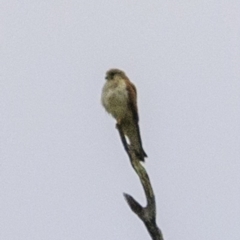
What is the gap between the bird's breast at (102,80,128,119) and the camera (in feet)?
42.6

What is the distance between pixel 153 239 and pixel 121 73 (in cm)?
409

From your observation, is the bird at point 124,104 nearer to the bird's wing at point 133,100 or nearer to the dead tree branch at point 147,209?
the bird's wing at point 133,100

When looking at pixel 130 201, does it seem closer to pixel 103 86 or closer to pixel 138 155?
pixel 138 155

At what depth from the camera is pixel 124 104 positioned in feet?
42.6

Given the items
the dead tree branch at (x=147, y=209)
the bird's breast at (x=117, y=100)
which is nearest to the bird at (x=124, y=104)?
the bird's breast at (x=117, y=100)

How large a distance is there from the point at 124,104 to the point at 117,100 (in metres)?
0.12

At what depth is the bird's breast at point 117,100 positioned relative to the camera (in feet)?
42.6

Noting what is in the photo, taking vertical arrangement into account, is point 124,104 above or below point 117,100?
below

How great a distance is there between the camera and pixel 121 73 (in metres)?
13.6

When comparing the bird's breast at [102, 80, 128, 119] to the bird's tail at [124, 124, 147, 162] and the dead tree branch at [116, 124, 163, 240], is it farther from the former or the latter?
the dead tree branch at [116, 124, 163, 240]

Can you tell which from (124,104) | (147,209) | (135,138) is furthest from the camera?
(124,104)

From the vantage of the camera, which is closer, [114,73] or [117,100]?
[117,100]

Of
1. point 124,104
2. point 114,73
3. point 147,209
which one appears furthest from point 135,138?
point 147,209

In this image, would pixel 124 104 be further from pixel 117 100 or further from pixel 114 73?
pixel 114 73
